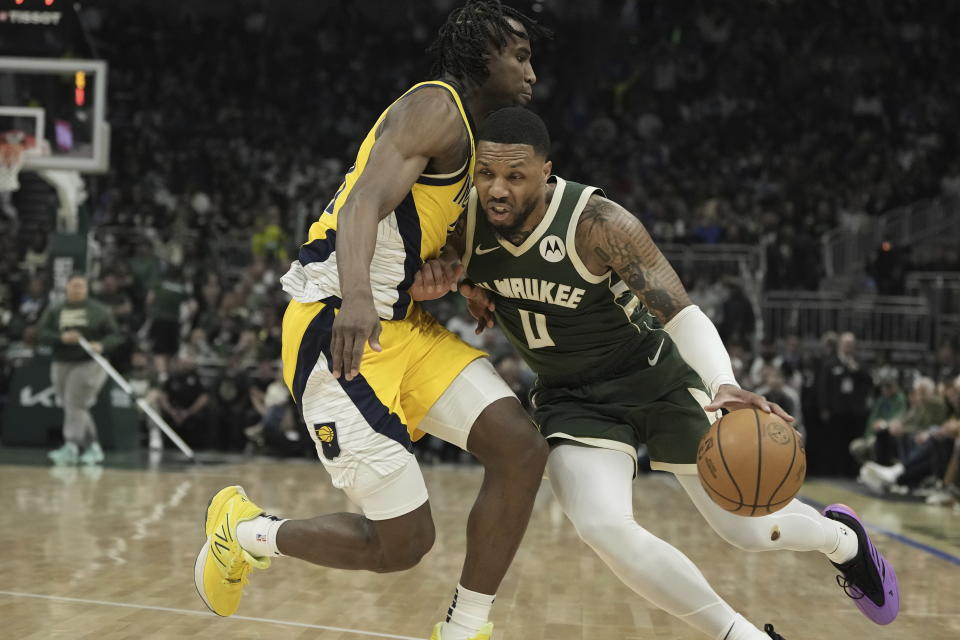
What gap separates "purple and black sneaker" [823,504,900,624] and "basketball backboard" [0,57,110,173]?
31.7 feet

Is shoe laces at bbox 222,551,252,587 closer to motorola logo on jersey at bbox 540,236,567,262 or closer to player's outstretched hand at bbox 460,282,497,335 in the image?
player's outstretched hand at bbox 460,282,497,335

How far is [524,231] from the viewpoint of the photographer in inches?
155

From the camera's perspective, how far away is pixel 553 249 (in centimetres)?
390

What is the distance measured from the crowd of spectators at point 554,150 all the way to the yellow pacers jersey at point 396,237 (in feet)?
29.1

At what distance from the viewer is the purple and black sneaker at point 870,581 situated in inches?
172

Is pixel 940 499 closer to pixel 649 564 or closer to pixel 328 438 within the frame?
pixel 649 564

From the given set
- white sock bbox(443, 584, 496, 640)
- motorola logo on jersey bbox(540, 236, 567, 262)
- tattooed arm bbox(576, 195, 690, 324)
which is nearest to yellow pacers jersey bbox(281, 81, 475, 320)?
motorola logo on jersey bbox(540, 236, 567, 262)

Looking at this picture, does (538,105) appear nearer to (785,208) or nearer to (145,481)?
(785,208)

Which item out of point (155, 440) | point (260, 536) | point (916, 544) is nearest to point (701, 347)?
point (260, 536)

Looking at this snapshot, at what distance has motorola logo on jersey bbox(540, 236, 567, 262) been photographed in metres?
3.89

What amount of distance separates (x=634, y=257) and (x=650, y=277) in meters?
0.09

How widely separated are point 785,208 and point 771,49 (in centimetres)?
552

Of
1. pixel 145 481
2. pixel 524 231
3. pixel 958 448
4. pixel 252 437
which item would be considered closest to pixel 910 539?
pixel 958 448

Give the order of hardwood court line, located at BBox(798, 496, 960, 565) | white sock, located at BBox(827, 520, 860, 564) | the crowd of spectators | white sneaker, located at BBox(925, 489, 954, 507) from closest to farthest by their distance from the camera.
A: white sock, located at BBox(827, 520, 860, 564) < hardwood court line, located at BBox(798, 496, 960, 565) < white sneaker, located at BBox(925, 489, 954, 507) < the crowd of spectators
